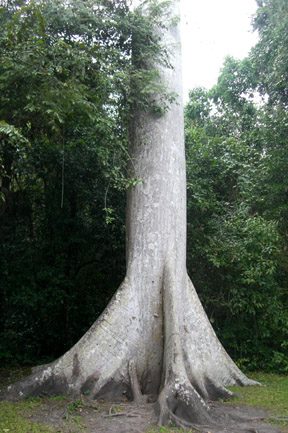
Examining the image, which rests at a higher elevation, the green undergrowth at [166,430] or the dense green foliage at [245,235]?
the dense green foliage at [245,235]

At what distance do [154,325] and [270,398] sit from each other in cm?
183

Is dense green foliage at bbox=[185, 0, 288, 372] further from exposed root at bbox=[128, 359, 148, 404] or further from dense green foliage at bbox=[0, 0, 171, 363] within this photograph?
exposed root at bbox=[128, 359, 148, 404]

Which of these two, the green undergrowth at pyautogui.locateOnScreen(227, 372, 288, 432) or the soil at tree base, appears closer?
the soil at tree base

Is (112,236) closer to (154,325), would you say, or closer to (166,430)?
(154,325)

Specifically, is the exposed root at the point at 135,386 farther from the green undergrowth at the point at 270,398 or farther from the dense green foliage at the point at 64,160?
the dense green foliage at the point at 64,160

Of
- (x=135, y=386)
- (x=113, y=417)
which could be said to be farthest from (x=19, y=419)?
(x=135, y=386)

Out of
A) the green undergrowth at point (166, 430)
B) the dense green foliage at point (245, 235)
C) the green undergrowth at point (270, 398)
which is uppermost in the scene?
the dense green foliage at point (245, 235)

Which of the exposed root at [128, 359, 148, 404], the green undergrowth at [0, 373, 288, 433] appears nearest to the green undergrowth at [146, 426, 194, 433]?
the green undergrowth at [0, 373, 288, 433]

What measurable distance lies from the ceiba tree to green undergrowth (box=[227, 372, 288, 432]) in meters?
0.21

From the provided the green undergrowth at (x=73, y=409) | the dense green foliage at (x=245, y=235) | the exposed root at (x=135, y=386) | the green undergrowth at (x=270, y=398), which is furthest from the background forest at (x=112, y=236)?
the exposed root at (x=135, y=386)

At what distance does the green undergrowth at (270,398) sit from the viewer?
5234 mm

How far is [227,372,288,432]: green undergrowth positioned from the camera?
5234 mm

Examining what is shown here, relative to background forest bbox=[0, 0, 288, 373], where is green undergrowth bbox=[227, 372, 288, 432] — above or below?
below

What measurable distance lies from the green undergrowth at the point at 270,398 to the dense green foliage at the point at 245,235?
1.57 meters
